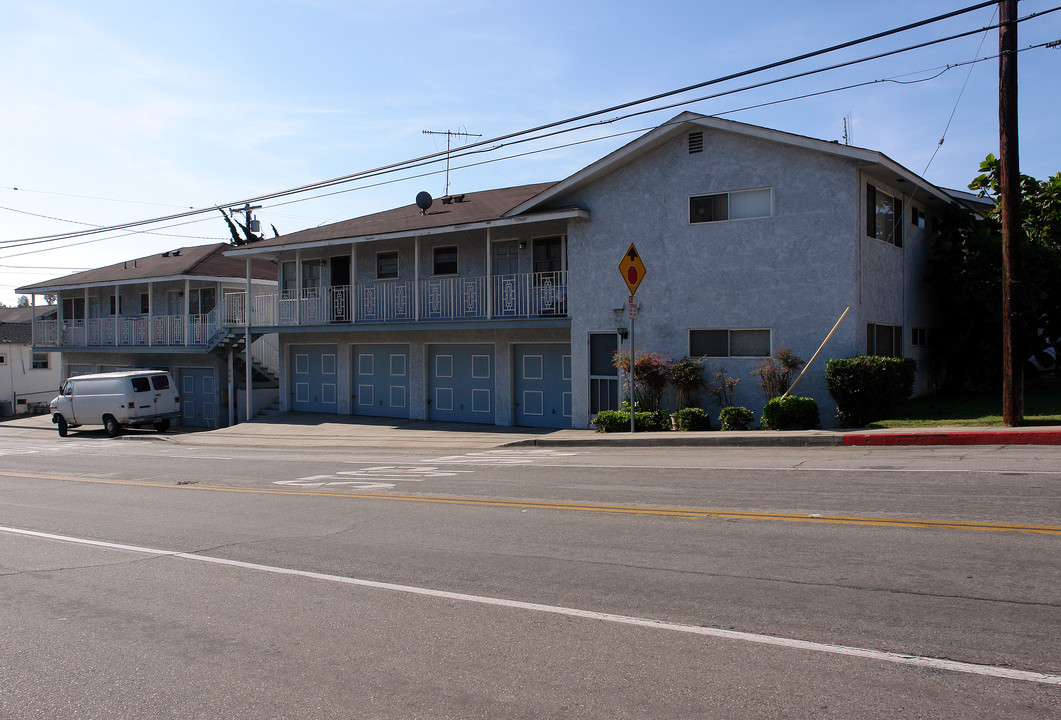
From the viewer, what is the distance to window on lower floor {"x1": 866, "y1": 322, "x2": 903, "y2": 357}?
1809cm

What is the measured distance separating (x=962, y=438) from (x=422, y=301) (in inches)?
605

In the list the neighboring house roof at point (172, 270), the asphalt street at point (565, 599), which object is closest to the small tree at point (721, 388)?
the asphalt street at point (565, 599)

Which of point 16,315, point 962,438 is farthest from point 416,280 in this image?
point 16,315

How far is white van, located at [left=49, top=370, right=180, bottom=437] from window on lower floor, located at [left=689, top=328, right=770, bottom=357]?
756 inches

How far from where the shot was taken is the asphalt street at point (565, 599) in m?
4.39

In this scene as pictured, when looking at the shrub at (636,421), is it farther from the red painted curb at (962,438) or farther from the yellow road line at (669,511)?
the yellow road line at (669,511)

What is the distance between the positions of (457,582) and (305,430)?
62.0ft

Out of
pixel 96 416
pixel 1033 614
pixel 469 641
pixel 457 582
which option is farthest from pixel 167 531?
pixel 96 416

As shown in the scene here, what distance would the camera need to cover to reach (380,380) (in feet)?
85.7

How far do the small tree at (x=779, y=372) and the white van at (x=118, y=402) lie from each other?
68.2 ft

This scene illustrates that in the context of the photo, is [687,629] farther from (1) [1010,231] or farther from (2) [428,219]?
(2) [428,219]

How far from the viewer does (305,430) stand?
24.5 meters

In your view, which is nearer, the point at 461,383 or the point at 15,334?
the point at 461,383

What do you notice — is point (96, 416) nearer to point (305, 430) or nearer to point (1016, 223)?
point (305, 430)
